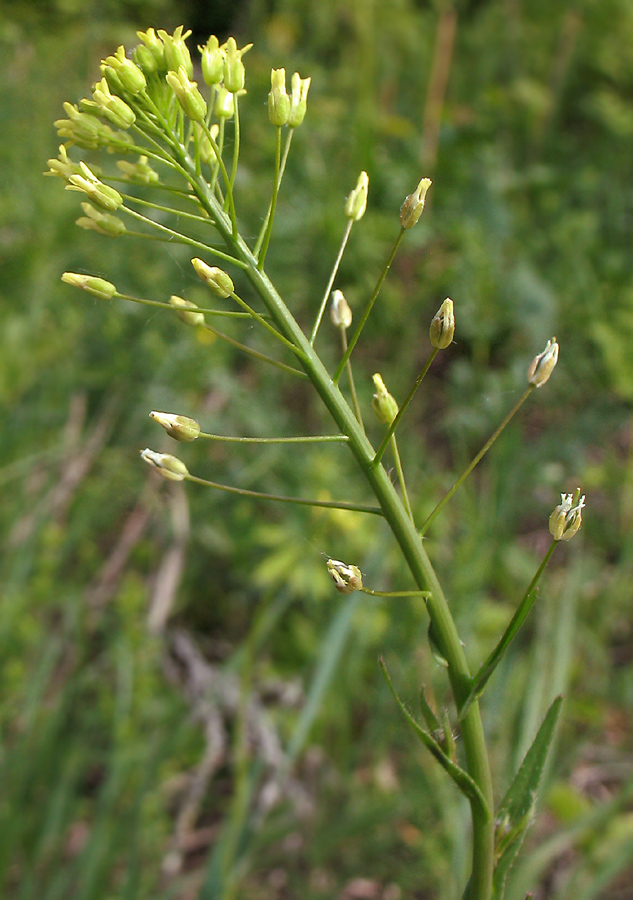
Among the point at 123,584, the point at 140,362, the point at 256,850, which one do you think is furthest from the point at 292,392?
the point at 256,850

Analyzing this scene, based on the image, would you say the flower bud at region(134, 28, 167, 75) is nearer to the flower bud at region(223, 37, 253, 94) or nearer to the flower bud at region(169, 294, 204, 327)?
the flower bud at region(223, 37, 253, 94)

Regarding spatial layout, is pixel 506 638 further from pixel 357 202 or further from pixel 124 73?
pixel 124 73

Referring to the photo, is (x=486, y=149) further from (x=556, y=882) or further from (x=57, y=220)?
(x=556, y=882)

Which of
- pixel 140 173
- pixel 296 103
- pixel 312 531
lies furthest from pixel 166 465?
pixel 312 531

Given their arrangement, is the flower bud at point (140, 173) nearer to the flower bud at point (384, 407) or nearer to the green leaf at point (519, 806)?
the flower bud at point (384, 407)

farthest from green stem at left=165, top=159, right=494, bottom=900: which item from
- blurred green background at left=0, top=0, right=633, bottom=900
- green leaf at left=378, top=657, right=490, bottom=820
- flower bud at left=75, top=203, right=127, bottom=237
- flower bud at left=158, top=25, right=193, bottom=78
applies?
blurred green background at left=0, top=0, right=633, bottom=900

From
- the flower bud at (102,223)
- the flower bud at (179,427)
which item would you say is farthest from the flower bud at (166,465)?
the flower bud at (102,223)
